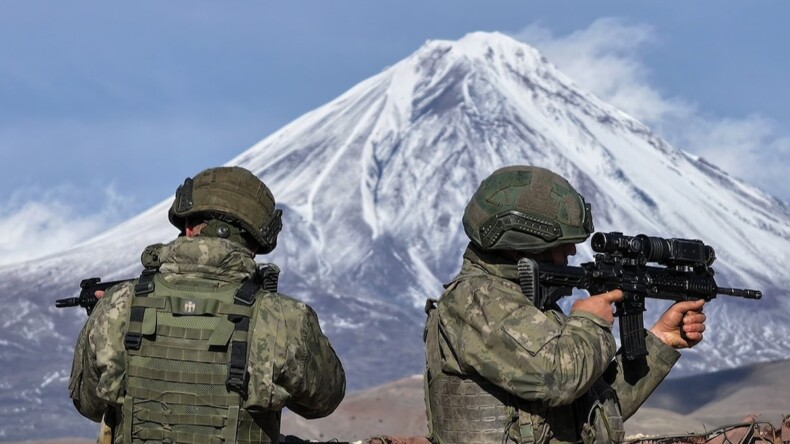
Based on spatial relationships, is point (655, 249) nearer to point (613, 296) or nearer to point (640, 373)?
point (613, 296)

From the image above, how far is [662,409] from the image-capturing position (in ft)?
123

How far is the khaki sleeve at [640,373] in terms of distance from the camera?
6152 mm

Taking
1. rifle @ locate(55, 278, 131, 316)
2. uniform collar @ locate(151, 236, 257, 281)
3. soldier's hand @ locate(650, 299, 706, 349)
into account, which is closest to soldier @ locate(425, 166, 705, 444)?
soldier's hand @ locate(650, 299, 706, 349)

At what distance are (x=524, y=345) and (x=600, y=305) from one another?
463 mm

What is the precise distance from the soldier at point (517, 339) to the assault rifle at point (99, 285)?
0.74 m

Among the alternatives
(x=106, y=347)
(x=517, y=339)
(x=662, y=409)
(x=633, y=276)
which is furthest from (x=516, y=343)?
(x=662, y=409)

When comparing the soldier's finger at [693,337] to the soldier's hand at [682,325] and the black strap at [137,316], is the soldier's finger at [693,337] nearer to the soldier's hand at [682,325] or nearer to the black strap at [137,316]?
the soldier's hand at [682,325]

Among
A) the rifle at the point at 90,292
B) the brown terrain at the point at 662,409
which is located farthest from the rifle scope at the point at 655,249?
the brown terrain at the point at 662,409

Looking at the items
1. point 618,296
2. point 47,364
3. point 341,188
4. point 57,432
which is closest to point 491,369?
point 618,296

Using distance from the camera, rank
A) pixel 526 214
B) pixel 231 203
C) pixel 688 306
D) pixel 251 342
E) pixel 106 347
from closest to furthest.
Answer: pixel 526 214
pixel 251 342
pixel 106 347
pixel 688 306
pixel 231 203

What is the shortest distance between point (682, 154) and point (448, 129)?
2923 cm

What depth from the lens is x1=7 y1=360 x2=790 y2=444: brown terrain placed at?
2861cm

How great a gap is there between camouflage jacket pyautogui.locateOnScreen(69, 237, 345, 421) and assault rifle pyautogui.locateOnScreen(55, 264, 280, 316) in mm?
123

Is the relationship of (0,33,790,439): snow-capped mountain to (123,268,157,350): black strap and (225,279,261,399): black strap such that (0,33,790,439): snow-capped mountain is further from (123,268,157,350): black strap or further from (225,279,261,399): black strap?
(225,279,261,399): black strap
